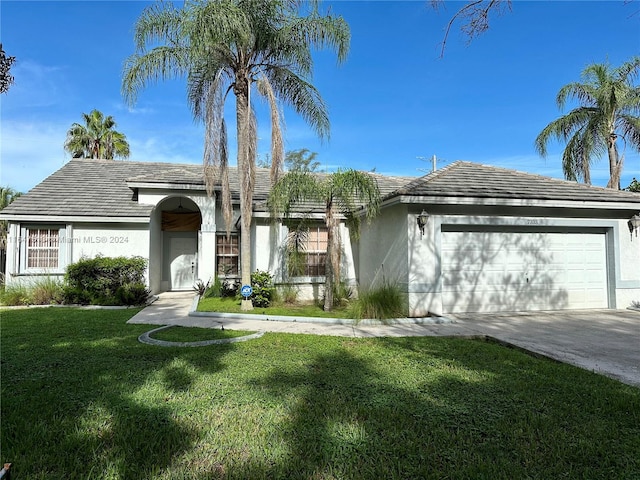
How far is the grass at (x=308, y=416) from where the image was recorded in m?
2.69

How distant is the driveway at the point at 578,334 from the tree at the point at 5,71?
899cm

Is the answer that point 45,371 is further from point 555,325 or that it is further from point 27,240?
point 27,240

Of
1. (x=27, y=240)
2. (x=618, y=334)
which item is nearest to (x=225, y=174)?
(x=27, y=240)

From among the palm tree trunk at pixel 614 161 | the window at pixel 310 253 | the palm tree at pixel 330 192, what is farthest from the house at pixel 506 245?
the palm tree trunk at pixel 614 161

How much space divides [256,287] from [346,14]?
8.50m

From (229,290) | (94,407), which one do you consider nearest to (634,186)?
(229,290)

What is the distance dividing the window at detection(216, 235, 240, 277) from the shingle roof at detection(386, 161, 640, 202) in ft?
24.1

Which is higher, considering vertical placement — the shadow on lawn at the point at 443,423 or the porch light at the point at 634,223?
the porch light at the point at 634,223

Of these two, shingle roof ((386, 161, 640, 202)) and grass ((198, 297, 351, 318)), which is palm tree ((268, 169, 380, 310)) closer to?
grass ((198, 297, 351, 318))

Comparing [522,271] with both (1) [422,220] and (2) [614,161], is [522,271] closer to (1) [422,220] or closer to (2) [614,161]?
(1) [422,220]

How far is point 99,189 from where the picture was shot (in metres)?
14.8

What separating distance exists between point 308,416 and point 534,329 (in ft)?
21.4

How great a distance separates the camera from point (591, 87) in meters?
16.9

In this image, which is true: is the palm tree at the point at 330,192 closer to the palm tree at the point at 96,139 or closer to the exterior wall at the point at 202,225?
the exterior wall at the point at 202,225
